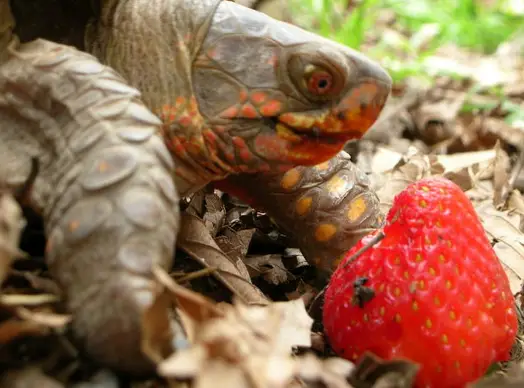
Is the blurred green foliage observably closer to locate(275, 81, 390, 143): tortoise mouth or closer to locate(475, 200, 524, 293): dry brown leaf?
locate(475, 200, 524, 293): dry brown leaf

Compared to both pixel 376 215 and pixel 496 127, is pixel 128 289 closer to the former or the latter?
pixel 376 215

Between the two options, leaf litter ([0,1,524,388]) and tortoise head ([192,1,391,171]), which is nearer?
leaf litter ([0,1,524,388])

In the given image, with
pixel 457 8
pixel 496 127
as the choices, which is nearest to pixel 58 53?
pixel 496 127

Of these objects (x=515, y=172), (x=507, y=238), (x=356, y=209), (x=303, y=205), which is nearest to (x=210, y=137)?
(x=303, y=205)

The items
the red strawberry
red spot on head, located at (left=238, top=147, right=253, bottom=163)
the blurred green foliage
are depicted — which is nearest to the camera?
the red strawberry

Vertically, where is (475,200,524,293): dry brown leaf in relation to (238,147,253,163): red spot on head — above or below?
below

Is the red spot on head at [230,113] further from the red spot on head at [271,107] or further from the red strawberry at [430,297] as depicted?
the red strawberry at [430,297]

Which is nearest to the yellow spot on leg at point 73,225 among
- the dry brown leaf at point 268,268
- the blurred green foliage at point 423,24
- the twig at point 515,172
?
the dry brown leaf at point 268,268

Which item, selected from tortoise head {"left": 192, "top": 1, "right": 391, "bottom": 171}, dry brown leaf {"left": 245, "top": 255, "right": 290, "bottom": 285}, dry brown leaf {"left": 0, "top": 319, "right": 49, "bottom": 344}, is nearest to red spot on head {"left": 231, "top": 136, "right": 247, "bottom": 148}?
tortoise head {"left": 192, "top": 1, "right": 391, "bottom": 171}
